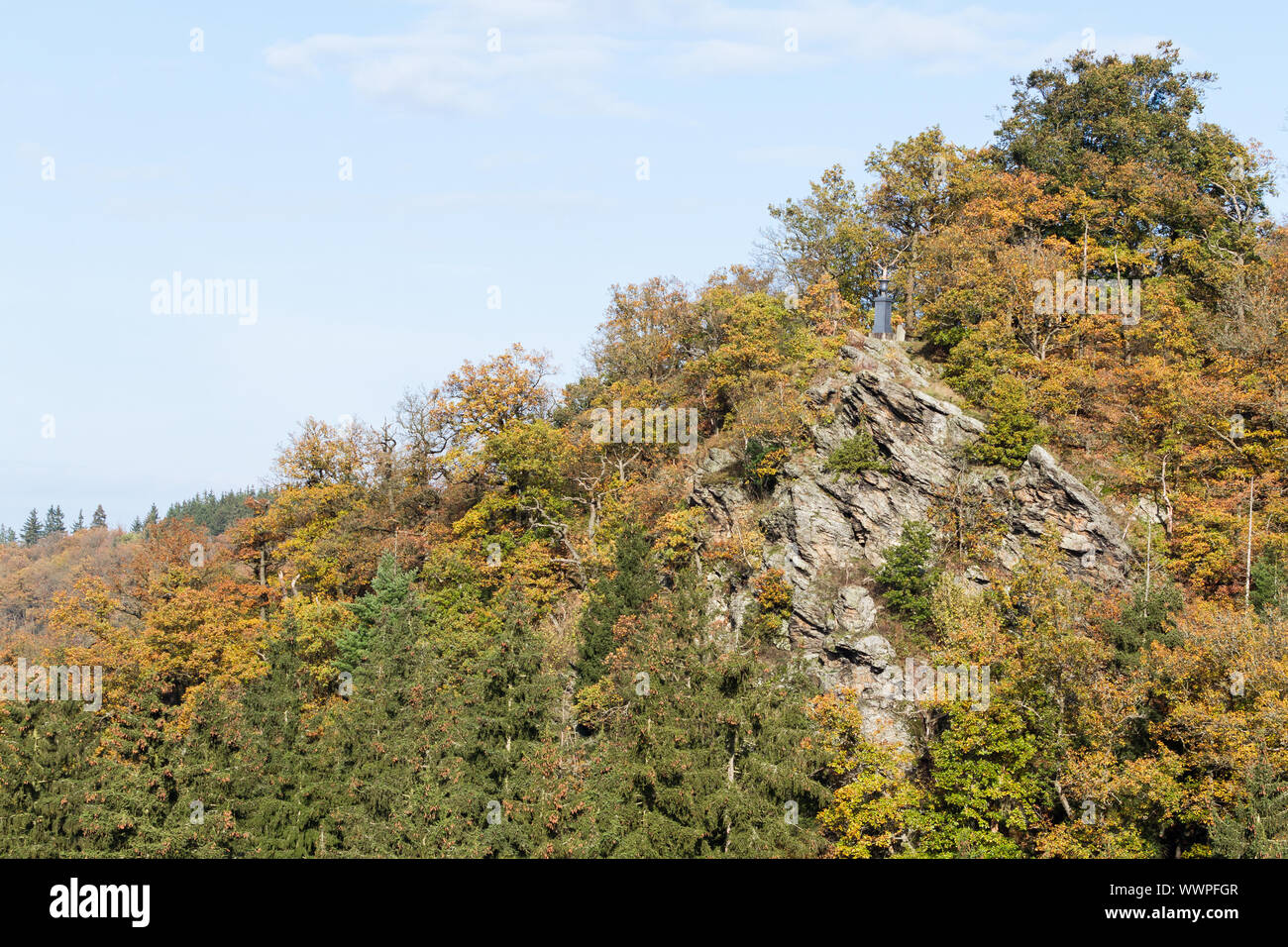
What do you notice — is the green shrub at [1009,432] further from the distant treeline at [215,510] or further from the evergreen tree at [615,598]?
the distant treeline at [215,510]

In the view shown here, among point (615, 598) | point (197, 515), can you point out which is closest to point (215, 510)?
point (197, 515)

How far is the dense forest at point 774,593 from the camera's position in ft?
105

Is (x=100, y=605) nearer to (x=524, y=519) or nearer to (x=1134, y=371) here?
(x=524, y=519)

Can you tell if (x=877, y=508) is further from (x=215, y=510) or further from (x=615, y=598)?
(x=215, y=510)

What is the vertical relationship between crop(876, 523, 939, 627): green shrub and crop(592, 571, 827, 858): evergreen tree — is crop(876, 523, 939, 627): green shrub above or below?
above

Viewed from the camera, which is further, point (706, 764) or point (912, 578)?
point (912, 578)

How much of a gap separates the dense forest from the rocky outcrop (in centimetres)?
82

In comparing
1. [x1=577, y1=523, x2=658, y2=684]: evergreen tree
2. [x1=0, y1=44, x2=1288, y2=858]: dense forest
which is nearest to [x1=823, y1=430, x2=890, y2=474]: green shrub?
[x1=0, y1=44, x2=1288, y2=858]: dense forest

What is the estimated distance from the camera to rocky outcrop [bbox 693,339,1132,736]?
42713 mm

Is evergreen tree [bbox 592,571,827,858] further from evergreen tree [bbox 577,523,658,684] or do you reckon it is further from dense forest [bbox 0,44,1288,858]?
evergreen tree [bbox 577,523,658,684]

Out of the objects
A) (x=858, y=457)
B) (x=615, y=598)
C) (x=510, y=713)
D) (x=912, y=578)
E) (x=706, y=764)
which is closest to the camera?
(x=510, y=713)

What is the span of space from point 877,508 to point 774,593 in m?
6.69

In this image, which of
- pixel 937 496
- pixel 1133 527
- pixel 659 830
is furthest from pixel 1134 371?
pixel 659 830

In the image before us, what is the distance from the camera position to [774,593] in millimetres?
44656
